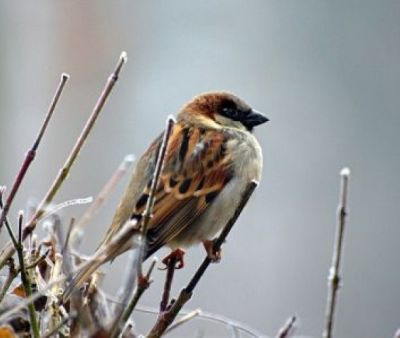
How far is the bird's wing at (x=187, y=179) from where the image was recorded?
2346mm

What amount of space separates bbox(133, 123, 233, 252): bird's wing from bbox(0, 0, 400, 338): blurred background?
5.67ft

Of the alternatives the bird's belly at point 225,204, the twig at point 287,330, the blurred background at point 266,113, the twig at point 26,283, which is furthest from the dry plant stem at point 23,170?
the blurred background at point 266,113

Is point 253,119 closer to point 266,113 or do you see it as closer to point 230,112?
point 230,112

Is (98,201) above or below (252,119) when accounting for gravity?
below

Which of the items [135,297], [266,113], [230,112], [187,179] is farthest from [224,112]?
[266,113]

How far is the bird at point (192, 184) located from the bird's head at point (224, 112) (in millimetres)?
94

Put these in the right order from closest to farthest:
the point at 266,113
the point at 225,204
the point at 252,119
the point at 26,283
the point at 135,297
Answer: the point at 135,297
the point at 26,283
the point at 225,204
the point at 252,119
the point at 266,113

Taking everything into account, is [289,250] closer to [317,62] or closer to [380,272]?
[380,272]

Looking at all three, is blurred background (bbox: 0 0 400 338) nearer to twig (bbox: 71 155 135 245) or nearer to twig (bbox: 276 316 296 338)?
twig (bbox: 71 155 135 245)

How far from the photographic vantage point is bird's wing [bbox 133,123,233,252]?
235 cm

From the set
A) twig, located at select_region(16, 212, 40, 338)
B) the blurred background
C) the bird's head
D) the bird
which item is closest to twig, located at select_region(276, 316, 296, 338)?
twig, located at select_region(16, 212, 40, 338)

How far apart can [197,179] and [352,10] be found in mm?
3315

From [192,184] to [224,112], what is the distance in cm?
37

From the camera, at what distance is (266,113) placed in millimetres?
5309
